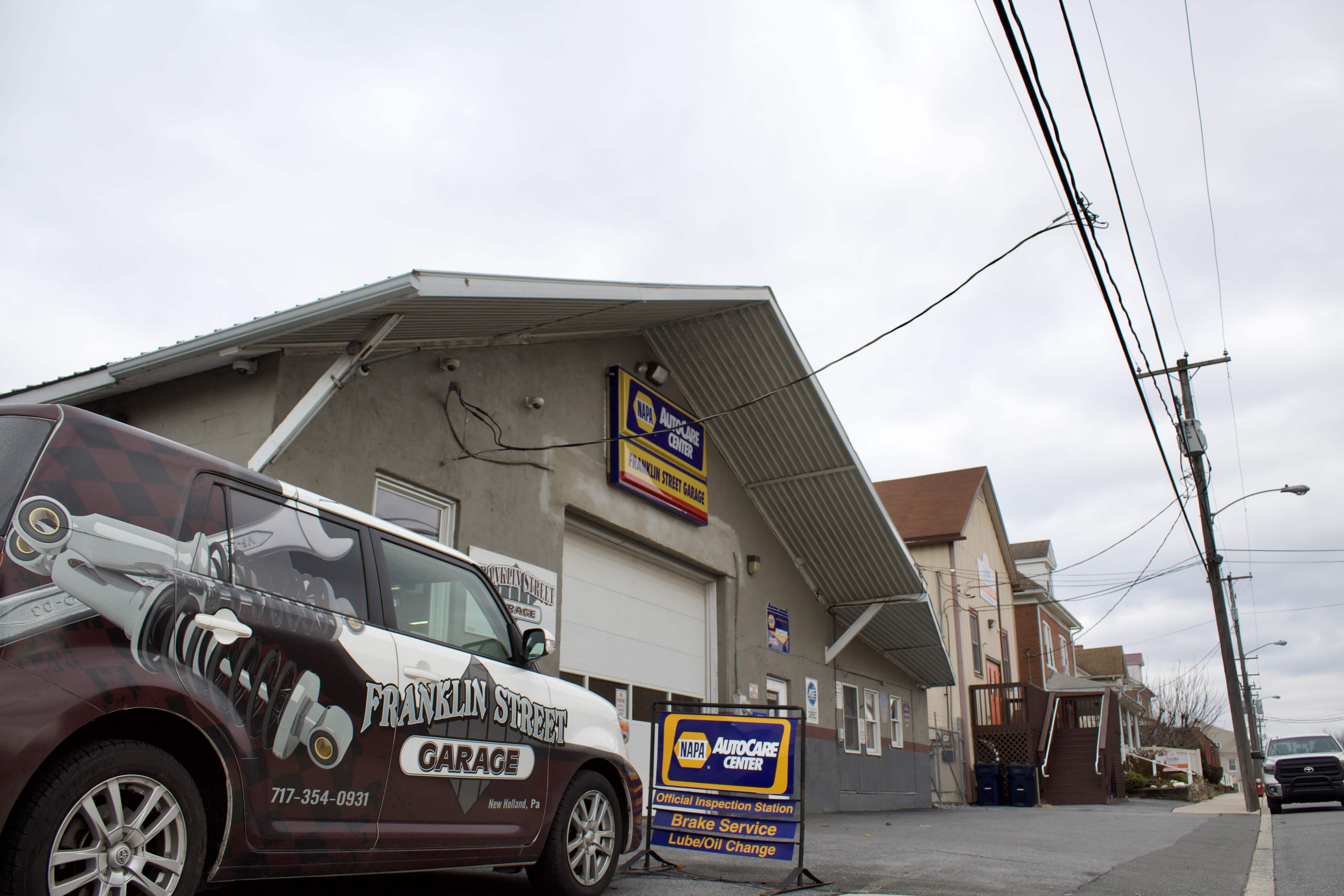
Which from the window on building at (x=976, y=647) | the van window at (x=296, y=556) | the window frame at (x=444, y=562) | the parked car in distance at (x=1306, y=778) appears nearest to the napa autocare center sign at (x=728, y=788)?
the window frame at (x=444, y=562)

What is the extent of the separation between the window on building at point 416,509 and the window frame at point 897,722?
13406 millimetres

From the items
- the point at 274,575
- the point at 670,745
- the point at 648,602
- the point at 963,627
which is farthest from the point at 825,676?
the point at 274,575

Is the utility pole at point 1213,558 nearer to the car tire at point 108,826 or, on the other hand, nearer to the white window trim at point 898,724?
the white window trim at point 898,724

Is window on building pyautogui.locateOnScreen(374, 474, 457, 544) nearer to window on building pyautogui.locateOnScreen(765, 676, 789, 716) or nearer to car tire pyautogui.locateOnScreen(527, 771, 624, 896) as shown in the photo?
car tire pyautogui.locateOnScreen(527, 771, 624, 896)

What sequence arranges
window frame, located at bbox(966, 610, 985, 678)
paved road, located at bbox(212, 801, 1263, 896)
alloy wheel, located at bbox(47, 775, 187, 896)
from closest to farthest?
alloy wheel, located at bbox(47, 775, 187, 896)
paved road, located at bbox(212, 801, 1263, 896)
window frame, located at bbox(966, 610, 985, 678)

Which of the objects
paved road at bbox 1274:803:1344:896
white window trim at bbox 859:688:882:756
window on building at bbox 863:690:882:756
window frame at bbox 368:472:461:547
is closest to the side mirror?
window frame at bbox 368:472:461:547

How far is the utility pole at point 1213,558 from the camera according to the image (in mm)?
19734

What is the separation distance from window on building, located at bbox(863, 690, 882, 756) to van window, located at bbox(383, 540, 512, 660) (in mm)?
14842

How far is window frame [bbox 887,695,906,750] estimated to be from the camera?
20.6m

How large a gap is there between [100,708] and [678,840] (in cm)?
495

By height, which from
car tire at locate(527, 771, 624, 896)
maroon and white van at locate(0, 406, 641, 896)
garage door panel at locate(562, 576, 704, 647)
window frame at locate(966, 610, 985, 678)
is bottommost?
car tire at locate(527, 771, 624, 896)

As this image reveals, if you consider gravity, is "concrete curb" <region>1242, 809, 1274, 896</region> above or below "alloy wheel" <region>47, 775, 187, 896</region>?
below

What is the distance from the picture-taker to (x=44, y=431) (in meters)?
3.49

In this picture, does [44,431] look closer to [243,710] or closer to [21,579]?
[21,579]
